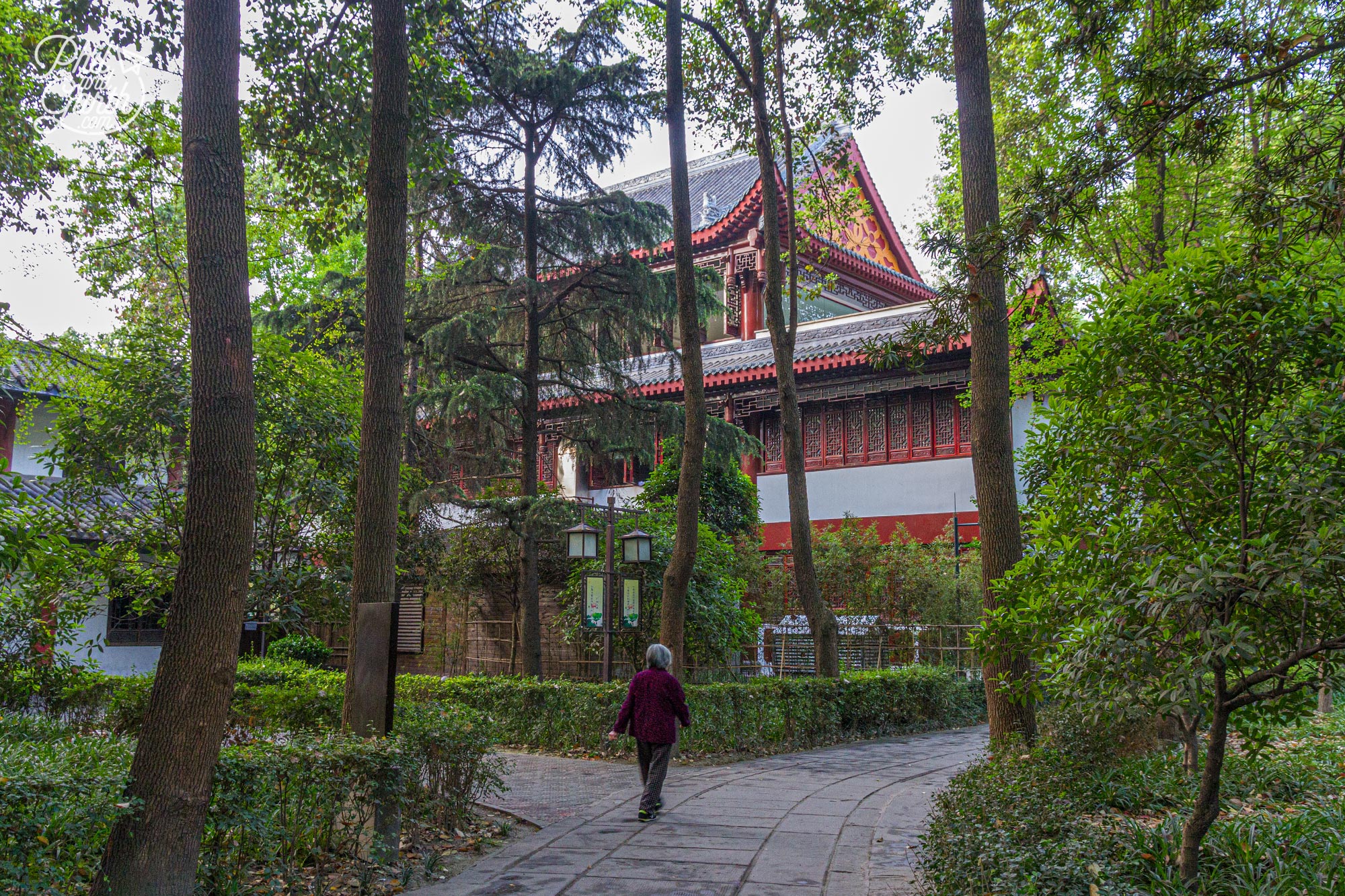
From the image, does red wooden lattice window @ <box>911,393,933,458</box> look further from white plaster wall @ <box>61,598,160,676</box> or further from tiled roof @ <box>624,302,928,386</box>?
white plaster wall @ <box>61,598,160,676</box>

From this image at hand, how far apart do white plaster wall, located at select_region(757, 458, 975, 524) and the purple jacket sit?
35.6 ft

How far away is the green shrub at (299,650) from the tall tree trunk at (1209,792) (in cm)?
1414

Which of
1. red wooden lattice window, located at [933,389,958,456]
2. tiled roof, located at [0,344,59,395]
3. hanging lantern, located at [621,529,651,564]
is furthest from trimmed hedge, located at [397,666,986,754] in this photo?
red wooden lattice window, located at [933,389,958,456]

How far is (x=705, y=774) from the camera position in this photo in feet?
34.0

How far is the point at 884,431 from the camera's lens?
66.2ft

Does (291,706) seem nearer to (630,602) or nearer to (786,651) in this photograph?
(630,602)

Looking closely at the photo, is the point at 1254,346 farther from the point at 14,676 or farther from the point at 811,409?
the point at 811,409

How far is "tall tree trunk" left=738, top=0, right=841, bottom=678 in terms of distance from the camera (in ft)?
44.8

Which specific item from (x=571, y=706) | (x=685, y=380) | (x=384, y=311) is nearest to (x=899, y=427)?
(x=685, y=380)

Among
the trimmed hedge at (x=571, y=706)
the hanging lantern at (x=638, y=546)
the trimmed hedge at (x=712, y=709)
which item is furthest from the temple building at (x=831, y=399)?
the trimmed hedge at (x=571, y=706)

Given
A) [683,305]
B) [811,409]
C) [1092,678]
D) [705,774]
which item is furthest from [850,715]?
[1092,678]

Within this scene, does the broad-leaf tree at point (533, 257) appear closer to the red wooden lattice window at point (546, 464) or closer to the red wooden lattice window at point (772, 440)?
the red wooden lattice window at point (772, 440)

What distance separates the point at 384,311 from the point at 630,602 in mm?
6609

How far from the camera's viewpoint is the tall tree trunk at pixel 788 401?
537 inches
